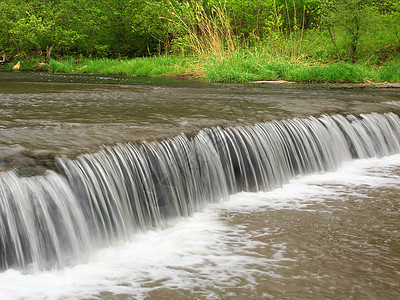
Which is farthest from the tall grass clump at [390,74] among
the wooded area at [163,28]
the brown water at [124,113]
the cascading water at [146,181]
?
the cascading water at [146,181]

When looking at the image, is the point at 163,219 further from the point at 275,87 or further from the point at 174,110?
the point at 275,87

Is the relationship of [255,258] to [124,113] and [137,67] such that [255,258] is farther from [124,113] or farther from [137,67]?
[137,67]

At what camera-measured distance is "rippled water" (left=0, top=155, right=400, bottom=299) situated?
10.2 feet

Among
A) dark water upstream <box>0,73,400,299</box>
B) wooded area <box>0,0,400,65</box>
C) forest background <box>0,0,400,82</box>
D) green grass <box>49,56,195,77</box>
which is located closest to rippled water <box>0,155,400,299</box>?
dark water upstream <box>0,73,400,299</box>

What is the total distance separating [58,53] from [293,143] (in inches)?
920

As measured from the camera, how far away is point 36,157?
157 inches

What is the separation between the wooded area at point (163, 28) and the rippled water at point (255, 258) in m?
10.8

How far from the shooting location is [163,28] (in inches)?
942

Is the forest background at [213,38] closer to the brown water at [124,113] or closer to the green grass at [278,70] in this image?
the green grass at [278,70]

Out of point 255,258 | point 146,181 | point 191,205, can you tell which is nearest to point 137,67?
point 191,205

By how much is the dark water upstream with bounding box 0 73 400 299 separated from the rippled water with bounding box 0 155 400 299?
0.01 metres

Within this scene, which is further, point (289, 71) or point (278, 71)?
point (278, 71)

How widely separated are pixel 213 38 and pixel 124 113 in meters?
8.03

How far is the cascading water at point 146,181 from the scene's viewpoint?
3500 mm
